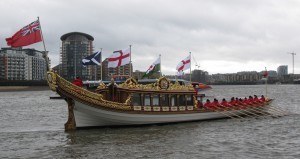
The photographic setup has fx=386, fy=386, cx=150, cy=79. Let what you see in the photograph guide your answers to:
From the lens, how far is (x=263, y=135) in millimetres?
27188

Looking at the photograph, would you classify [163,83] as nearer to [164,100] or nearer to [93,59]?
[164,100]

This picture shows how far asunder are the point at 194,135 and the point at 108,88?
7262mm

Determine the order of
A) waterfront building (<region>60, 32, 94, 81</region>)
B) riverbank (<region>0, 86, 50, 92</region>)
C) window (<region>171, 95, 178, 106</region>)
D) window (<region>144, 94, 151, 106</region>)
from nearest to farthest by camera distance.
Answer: window (<region>144, 94, 151, 106</region>) < window (<region>171, 95, 178, 106</region>) < waterfront building (<region>60, 32, 94, 81</region>) < riverbank (<region>0, 86, 50, 92</region>)

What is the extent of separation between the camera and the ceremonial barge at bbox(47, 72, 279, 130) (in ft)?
87.9

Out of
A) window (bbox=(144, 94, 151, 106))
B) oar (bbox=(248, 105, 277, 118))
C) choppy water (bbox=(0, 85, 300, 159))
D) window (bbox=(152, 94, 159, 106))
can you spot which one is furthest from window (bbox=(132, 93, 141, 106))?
oar (bbox=(248, 105, 277, 118))

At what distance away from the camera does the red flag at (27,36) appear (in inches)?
965

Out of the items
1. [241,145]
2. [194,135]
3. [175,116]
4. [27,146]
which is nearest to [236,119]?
[175,116]

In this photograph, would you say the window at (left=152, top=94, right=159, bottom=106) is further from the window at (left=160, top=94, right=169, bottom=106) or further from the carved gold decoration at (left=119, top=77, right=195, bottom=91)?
the carved gold decoration at (left=119, top=77, right=195, bottom=91)

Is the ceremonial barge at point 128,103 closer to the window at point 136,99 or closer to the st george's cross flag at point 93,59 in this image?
the window at point 136,99

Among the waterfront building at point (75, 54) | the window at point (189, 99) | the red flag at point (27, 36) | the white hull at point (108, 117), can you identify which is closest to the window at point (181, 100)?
the window at point (189, 99)

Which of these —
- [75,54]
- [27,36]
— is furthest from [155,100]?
[75,54]

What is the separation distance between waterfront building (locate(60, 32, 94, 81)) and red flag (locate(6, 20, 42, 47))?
33.6 metres

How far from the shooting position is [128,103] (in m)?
28.7

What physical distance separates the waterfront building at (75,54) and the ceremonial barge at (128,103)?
29.5 metres
